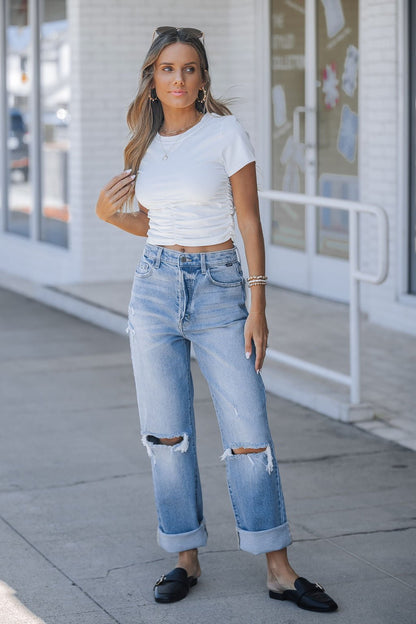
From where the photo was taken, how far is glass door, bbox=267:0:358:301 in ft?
31.7

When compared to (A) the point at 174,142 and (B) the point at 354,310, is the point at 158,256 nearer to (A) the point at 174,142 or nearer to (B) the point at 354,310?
(A) the point at 174,142

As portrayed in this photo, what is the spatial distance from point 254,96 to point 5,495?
6.19 meters

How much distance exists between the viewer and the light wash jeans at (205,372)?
3975 millimetres

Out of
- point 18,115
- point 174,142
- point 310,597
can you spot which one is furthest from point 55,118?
point 310,597

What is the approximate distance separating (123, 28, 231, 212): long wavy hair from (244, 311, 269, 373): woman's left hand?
1.94 feet

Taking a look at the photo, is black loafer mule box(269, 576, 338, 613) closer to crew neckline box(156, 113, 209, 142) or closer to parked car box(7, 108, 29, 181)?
crew neckline box(156, 113, 209, 142)

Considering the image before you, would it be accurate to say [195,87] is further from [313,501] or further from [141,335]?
[313,501]

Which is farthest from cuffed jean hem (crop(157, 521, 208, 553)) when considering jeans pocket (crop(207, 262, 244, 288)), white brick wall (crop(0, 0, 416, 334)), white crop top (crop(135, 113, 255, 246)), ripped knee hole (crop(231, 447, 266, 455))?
white brick wall (crop(0, 0, 416, 334))

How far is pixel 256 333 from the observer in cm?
394

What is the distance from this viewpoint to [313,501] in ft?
17.1

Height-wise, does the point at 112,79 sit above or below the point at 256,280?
above

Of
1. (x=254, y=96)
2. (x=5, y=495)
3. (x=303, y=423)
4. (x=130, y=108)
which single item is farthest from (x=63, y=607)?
(x=254, y=96)

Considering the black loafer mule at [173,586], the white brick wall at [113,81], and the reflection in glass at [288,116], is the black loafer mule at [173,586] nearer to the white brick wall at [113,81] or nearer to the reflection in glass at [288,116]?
the reflection in glass at [288,116]

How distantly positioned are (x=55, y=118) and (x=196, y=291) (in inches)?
321
